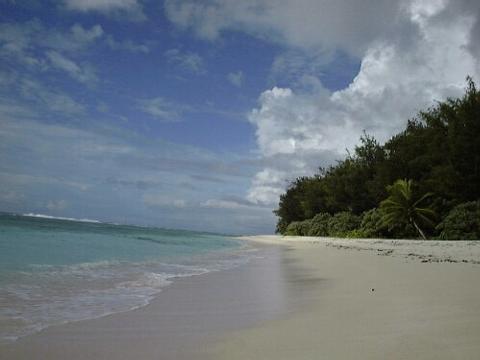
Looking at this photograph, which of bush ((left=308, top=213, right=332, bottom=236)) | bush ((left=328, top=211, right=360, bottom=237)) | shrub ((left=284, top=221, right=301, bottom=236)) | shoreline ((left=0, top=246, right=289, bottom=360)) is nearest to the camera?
shoreline ((left=0, top=246, right=289, bottom=360))

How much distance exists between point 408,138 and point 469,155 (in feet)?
26.2

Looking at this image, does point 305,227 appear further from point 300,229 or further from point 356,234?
point 356,234

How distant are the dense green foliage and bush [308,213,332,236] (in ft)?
1.88

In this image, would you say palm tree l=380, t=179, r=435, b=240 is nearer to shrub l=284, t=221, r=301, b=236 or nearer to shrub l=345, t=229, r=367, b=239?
shrub l=345, t=229, r=367, b=239

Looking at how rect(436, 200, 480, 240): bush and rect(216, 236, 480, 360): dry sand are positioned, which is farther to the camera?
rect(436, 200, 480, 240): bush

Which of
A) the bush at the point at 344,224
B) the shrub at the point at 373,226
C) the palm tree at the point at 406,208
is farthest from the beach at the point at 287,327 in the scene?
the bush at the point at 344,224

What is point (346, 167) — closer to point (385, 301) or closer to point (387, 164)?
point (387, 164)

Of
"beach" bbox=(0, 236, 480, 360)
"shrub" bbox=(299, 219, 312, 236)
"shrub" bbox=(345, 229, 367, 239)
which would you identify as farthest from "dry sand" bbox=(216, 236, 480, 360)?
"shrub" bbox=(299, 219, 312, 236)

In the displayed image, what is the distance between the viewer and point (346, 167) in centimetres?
4584

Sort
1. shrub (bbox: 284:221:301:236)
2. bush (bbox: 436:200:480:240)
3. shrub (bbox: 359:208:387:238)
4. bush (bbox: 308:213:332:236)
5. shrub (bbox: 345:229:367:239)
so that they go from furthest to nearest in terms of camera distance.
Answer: shrub (bbox: 284:221:301:236)
bush (bbox: 308:213:332:236)
shrub (bbox: 345:229:367:239)
shrub (bbox: 359:208:387:238)
bush (bbox: 436:200:480:240)

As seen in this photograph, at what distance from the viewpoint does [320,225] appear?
151 feet

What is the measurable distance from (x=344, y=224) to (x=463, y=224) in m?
16.9

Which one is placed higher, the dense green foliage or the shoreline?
the dense green foliage

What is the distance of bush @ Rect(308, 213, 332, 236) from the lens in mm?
45156
